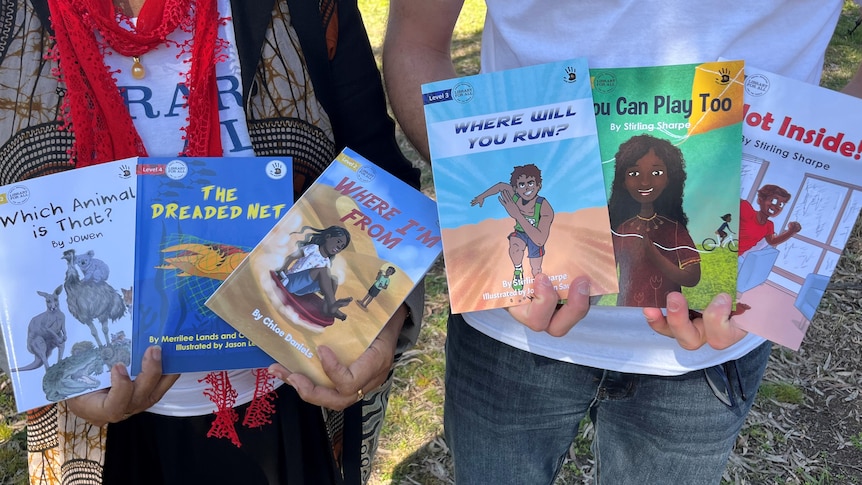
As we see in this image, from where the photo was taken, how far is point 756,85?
2.82ft

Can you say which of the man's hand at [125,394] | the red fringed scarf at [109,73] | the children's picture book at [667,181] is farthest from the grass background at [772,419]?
the red fringed scarf at [109,73]

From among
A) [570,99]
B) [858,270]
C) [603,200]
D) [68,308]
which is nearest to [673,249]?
[603,200]

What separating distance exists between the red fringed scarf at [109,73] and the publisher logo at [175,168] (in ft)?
0.11

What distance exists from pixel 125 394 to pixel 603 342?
70cm

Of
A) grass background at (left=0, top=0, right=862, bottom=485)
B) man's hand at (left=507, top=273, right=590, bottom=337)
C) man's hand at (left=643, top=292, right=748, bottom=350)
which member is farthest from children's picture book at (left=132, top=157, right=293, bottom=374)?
grass background at (left=0, top=0, right=862, bottom=485)

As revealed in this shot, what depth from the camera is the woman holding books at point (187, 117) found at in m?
0.89

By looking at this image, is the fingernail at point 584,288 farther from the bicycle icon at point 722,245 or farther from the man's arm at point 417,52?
the man's arm at point 417,52

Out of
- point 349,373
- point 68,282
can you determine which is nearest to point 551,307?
point 349,373

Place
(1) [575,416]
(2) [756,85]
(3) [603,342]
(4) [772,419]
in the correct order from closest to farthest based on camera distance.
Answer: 1. (2) [756,85]
2. (3) [603,342]
3. (1) [575,416]
4. (4) [772,419]

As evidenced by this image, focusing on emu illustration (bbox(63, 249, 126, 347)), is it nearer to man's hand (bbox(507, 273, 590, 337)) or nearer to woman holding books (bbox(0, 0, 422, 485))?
woman holding books (bbox(0, 0, 422, 485))

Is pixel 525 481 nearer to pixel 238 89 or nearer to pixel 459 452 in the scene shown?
pixel 459 452

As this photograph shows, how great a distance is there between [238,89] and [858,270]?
9.29 ft

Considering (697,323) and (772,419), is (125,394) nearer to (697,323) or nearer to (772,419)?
(697,323)

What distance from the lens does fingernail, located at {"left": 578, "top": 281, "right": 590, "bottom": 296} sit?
0.90 m
